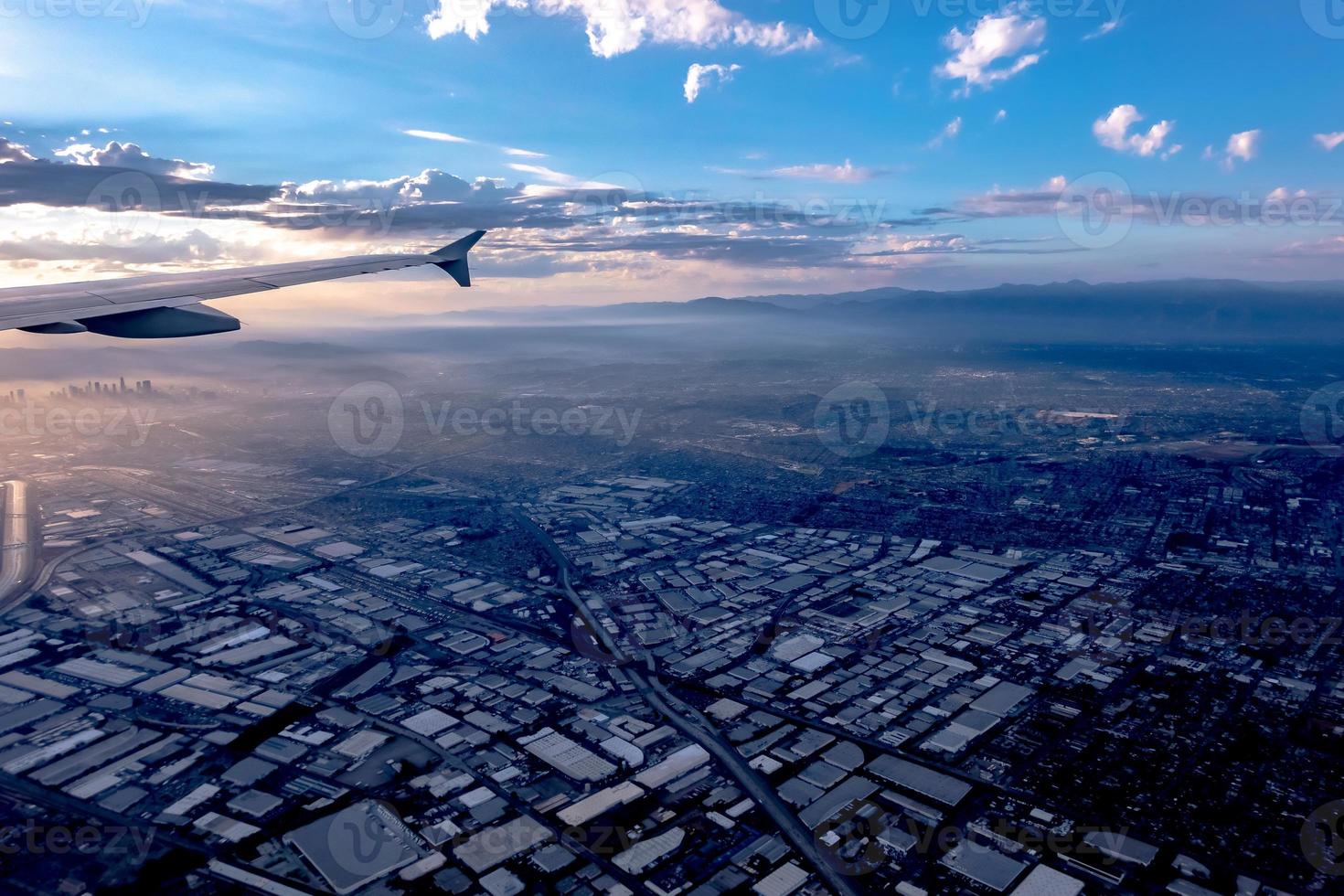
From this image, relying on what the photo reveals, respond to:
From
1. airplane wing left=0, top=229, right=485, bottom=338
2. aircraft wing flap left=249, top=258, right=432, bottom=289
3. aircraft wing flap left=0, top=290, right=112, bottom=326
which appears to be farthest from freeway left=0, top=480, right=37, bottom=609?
aircraft wing flap left=0, top=290, right=112, bottom=326

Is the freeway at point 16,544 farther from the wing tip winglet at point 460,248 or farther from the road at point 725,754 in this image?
the wing tip winglet at point 460,248

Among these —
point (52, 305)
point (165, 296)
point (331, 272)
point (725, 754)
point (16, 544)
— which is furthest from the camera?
point (16, 544)

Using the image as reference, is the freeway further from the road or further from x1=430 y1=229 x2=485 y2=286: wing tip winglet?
x1=430 y1=229 x2=485 y2=286: wing tip winglet

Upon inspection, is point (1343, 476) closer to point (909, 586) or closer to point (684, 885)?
point (909, 586)

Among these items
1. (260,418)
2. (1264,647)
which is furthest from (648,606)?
(260,418)

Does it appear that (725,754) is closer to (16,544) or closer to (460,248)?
(460,248)

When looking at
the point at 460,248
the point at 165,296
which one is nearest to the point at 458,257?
the point at 460,248

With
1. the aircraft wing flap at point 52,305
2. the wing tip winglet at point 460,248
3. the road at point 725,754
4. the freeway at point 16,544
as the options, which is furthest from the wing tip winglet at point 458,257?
the freeway at point 16,544
